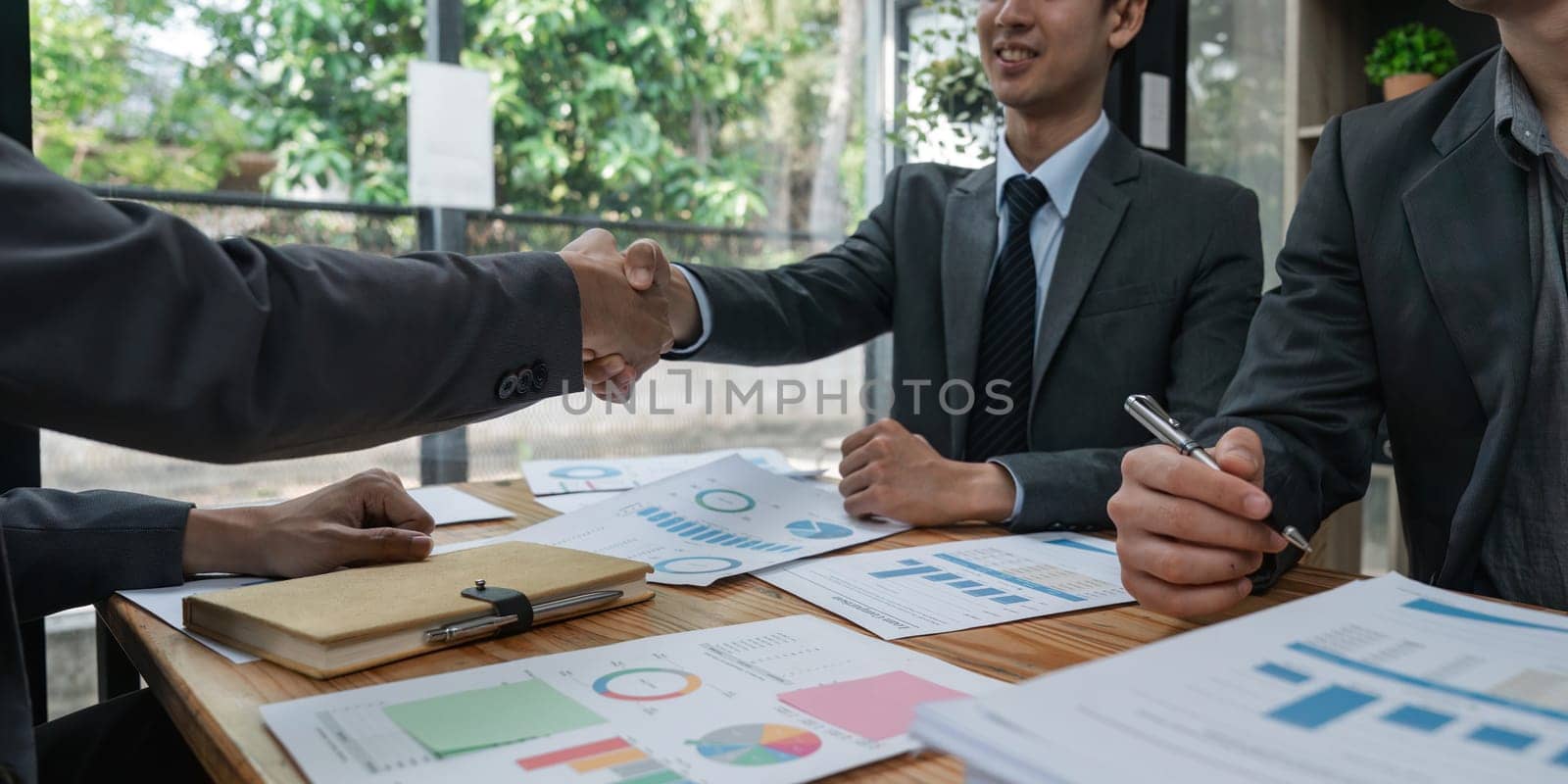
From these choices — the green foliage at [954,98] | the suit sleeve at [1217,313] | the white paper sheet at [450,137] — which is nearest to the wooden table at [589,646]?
the suit sleeve at [1217,313]

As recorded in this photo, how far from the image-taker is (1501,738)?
1.46ft

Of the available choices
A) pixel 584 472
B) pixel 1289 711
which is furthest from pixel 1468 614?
pixel 584 472

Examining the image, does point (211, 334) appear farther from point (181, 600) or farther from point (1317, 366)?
point (1317, 366)

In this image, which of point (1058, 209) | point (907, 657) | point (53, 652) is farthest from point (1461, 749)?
point (53, 652)

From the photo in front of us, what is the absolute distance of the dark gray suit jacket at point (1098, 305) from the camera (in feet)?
4.87

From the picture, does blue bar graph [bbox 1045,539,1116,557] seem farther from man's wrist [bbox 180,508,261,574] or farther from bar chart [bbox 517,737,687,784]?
man's wrist [bbox 180,508,261,574]

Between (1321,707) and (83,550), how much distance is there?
0.91 m

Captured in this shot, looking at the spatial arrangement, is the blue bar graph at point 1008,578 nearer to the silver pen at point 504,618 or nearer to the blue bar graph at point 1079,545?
the blue bar graph at point 1079,545

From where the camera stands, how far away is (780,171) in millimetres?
2926

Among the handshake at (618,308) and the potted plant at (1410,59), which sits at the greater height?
the potted plant at (1410,59)

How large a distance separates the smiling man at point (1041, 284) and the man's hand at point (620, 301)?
0.26 meters

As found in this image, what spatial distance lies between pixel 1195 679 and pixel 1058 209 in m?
1.22

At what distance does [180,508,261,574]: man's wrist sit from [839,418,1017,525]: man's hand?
0.58m

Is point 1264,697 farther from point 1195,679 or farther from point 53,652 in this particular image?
point 53,652
